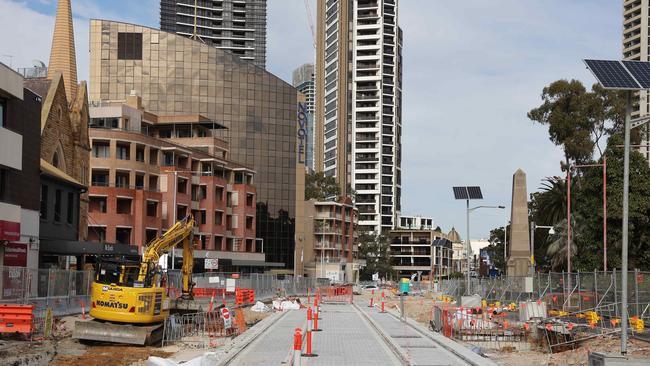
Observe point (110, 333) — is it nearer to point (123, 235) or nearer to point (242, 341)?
point (242, 341)

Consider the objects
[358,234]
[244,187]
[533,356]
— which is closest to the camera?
[533,356]

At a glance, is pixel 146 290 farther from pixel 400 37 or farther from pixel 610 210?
pixel 400 37

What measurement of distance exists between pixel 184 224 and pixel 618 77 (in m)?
21.8

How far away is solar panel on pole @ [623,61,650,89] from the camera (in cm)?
2134

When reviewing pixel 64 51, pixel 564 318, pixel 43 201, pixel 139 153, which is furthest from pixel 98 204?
pixel 564 318

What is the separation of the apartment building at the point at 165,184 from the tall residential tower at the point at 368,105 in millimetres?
59476

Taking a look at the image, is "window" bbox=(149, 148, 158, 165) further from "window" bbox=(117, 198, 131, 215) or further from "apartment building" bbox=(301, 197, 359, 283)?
"apartment building" bbox=(301, 197, 359, 283)

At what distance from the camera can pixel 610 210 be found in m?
50.0

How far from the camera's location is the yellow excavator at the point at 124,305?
28141 mm

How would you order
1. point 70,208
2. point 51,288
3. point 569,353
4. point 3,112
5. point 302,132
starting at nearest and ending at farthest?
point 569,353 < point 51,288 < point 3,112 < point 70,208 < point 302,132

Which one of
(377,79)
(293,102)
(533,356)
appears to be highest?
(377,79)

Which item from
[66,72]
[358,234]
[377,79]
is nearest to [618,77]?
[66,72]

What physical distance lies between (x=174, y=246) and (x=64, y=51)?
124 ft

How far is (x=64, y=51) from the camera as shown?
69.0 metres
